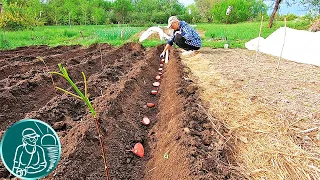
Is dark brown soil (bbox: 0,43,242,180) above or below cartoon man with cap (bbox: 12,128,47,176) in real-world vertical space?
below

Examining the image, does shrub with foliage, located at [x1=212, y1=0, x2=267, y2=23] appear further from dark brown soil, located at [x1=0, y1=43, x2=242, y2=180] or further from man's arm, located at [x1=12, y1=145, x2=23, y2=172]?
man's arm, located at [x1=12, y1=145, x2=23, y2=172]

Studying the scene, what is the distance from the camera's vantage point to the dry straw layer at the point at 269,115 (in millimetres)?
2395

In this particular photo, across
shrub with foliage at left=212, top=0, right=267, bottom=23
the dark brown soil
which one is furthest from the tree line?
the dark brown soil

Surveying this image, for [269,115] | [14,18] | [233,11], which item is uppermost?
[233,11]

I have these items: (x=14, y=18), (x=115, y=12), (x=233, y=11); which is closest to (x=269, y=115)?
(x=14, y=18)

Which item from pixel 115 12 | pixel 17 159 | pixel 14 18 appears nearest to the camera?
pixel 17 159

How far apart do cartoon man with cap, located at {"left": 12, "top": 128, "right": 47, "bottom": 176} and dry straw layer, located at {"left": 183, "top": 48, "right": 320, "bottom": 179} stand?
164 cm

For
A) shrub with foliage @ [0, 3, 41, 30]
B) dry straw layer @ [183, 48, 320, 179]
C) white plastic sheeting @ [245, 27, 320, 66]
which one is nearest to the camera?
dry straw layer @ [183, 48, 320, 179]

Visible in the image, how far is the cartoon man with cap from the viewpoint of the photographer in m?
1.40

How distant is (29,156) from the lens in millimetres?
1423
